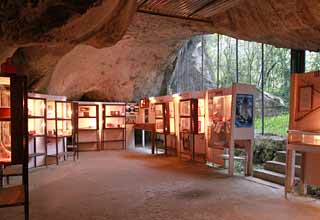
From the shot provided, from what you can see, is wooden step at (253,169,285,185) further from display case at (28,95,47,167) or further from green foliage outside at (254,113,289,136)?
display case at (28,95,47,167)

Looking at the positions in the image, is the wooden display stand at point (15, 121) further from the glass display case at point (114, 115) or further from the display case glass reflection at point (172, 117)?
the glass display case at point (114, 115)

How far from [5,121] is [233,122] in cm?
522

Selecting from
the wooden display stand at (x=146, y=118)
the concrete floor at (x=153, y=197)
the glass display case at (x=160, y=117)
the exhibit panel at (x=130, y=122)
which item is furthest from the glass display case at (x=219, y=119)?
the exhibit panel at (x=130, y=122)

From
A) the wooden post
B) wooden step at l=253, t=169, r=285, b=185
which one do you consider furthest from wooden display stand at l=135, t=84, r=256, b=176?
the wooden post

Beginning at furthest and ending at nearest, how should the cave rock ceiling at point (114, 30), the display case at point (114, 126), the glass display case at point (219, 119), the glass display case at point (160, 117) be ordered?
the display case at point (114, 126)
the glass display case at point (160, 117)
the glass display case at point (219, 119)
the cave rock ceiling at point (114, 30)

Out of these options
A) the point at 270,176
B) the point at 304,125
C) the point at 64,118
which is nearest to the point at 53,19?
the point at 304,125

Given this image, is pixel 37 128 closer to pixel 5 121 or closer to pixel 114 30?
pixel 114 30

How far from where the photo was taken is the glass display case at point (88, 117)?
12.6 meters

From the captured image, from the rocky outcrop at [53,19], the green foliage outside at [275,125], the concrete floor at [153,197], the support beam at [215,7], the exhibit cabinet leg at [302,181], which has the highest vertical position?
the support beam at [215,7]

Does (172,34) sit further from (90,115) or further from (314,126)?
(90,115)

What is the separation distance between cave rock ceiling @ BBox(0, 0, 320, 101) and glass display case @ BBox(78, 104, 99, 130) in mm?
842

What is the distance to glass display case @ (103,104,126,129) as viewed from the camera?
43.2ft

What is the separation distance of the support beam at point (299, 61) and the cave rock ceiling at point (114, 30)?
3.23ft

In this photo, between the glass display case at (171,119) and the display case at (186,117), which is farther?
the glass display case at (171,119)
